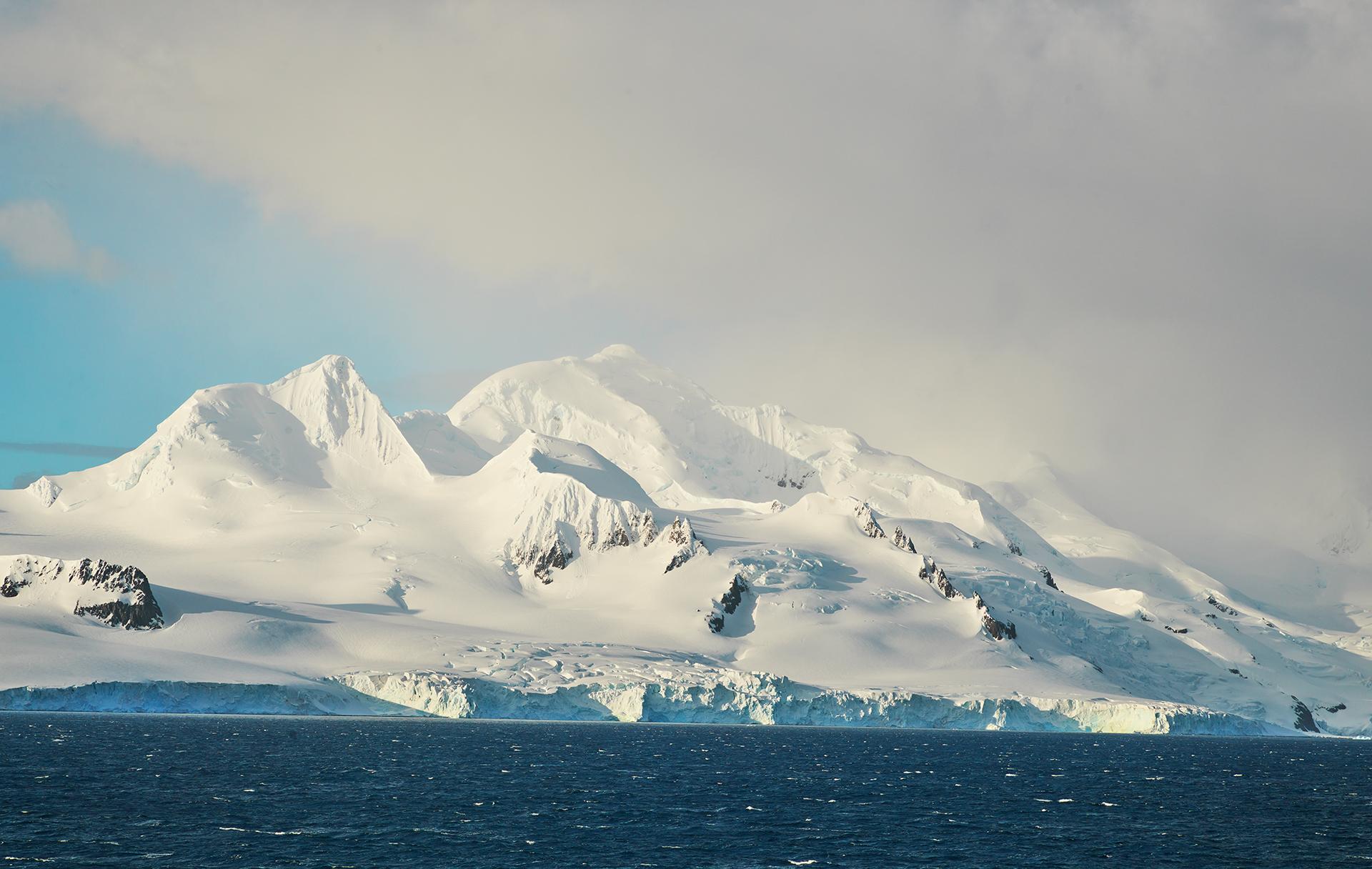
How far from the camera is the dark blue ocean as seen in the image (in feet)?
230

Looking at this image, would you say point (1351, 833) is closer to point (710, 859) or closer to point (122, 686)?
point (710, 859)

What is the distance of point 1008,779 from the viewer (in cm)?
11950

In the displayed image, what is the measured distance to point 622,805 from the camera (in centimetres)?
9006

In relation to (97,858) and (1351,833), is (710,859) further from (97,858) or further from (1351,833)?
(1351,833)

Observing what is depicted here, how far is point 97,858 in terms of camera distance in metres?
62.9

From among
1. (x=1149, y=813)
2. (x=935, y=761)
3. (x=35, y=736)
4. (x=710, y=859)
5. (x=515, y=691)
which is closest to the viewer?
(x=710, y=859)

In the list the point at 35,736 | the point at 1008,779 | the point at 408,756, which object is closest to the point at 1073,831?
the point at 1008,779

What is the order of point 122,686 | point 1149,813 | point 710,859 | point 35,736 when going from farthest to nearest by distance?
1. point 122,686
2. point 35,736
3. point 1149,813
4. point 710,859

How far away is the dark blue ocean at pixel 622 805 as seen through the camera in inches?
2756

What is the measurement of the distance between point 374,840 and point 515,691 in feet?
403

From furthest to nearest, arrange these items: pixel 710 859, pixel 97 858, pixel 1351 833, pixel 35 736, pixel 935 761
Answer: pixel 935 761 < pixel 35 736 < pixel 1351 833 < pixel 710 859 < pixel 97 858

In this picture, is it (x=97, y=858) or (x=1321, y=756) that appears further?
(x=1321, y=756)

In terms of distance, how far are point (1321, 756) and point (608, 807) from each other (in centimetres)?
13449

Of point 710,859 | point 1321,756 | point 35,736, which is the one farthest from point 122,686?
point 1321,756
